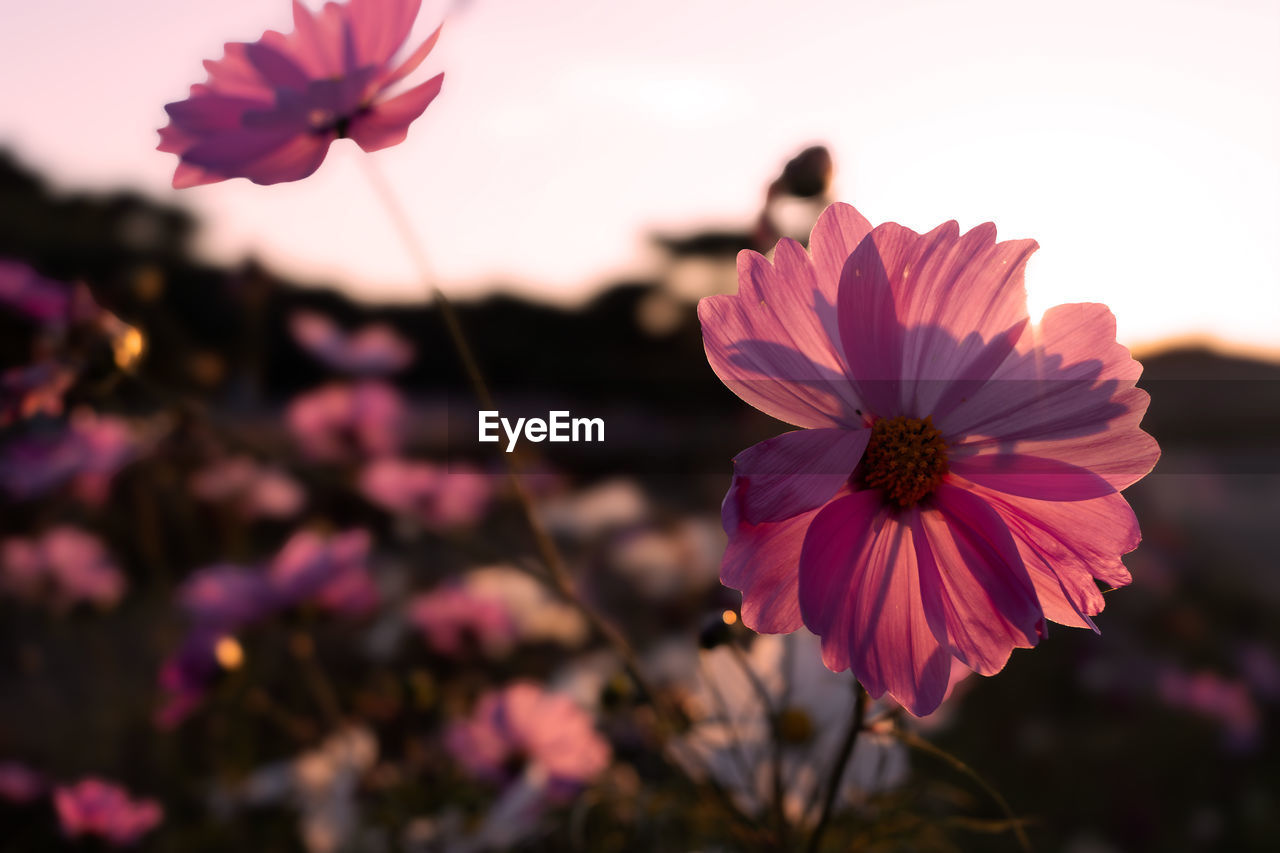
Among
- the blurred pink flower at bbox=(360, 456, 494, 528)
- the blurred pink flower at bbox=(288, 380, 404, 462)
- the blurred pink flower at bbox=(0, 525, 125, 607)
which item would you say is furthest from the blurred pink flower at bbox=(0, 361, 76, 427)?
the blurred pink flower at bbox=(0, 525, 125, 607)

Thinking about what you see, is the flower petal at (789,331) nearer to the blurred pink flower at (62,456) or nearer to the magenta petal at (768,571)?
the magenta petal at (768,571)

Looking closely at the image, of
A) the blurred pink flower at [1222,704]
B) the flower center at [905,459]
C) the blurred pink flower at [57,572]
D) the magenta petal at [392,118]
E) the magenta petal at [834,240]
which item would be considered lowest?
the blurred pink flower at [1222,704]

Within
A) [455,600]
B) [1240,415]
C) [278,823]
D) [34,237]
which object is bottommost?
[1240,415]

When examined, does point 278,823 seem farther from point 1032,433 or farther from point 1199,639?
point 1199,639

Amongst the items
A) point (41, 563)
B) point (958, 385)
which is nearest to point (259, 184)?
point (958, 385)

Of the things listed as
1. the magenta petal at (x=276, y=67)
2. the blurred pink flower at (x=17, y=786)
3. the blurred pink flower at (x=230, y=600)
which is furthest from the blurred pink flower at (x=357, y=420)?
the magenta petal at (x=276, y=67)

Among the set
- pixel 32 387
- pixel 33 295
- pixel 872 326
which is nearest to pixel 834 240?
pixel 872 326

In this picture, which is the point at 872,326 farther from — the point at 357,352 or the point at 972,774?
the point at 357,352

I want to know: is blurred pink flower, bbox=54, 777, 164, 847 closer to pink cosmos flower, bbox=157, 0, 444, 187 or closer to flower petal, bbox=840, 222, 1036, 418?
pink cosmos flower, bbox=157, 0, 444, 187
